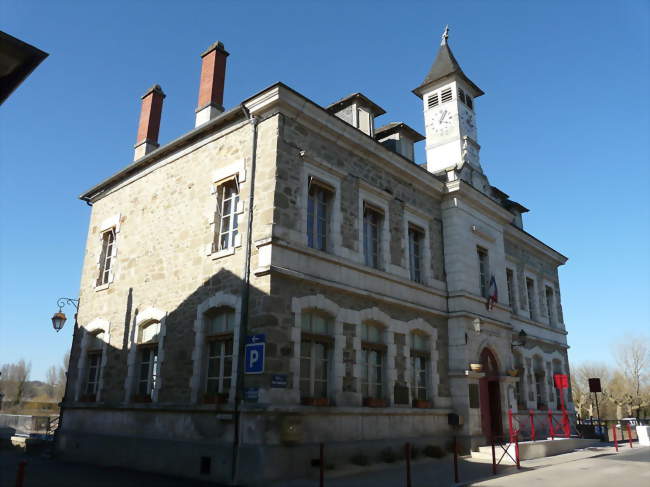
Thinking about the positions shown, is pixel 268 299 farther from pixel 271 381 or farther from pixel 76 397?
pixel 76 397

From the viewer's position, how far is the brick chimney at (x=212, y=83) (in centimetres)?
1313

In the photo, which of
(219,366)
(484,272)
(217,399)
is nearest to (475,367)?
(484,272)

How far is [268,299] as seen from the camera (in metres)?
9.45

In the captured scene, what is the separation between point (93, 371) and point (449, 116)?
13680 mm

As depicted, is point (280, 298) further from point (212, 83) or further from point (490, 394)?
point (490, 394)

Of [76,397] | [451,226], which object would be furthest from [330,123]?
[76,397]

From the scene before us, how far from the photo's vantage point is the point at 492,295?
1549cm

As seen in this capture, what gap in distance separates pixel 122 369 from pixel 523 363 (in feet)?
44.7

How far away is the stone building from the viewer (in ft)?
31.7

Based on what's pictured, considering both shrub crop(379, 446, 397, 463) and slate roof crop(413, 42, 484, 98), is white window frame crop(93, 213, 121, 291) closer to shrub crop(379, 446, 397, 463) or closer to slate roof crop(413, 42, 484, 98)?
shrub crop(379, 446, 397, 463)

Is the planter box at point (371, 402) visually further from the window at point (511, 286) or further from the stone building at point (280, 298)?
the window at point (511, 286)

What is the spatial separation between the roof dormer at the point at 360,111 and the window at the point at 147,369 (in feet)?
25.4

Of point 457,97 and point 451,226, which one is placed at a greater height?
point 457,97

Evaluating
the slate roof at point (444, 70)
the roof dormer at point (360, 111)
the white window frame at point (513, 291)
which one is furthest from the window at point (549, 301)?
the roof dormer at point (360, 111)
